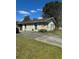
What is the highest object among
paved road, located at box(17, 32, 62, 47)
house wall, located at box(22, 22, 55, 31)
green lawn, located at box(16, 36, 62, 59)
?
house wall, located at box(22, 22, 55, 31)

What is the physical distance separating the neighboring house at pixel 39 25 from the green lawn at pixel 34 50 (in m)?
0.15

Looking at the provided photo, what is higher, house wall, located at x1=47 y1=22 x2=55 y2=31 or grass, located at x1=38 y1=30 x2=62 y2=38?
house wall, located at x1=47 y1=22 x2=55 y2=31

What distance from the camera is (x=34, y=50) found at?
2.02m

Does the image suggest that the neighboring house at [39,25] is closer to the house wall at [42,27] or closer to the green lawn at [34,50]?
the house wall at [42,27]

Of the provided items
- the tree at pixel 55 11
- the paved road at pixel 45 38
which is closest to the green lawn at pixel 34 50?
the paved road at pixel 45 38

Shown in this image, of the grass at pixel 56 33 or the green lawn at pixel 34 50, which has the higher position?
the grass at pixel 56 33

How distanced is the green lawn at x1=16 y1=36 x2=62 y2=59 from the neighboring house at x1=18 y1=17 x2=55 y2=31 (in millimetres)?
150

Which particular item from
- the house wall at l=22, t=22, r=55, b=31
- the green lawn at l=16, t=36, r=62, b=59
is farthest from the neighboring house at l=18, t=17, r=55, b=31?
the green lawn at l=16, t=36, r=62, b=59

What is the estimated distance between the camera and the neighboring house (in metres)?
2.04

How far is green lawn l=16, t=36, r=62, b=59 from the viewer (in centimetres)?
198

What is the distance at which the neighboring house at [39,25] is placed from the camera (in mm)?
2043

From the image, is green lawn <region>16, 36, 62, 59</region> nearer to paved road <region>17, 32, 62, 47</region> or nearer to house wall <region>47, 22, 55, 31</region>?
paved road <region>17, 32, 62, 47</region>
